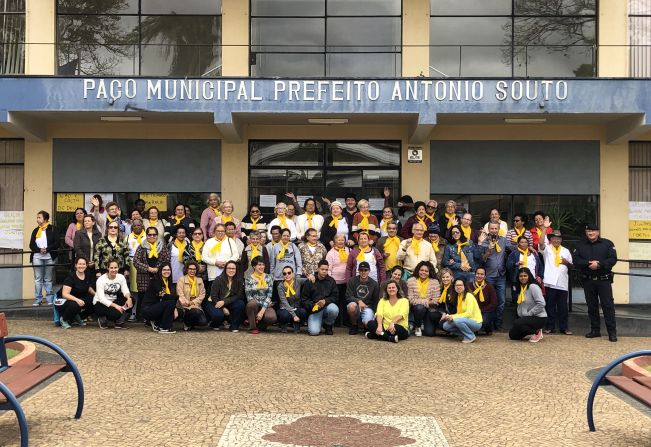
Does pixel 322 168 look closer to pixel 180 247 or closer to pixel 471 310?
pixel 180 247

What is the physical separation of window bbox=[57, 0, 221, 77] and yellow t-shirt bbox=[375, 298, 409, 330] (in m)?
7.69

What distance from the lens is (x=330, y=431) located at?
6.25 metres

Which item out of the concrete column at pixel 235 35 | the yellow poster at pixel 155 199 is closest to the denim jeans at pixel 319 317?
the yellow poster at pixel 155 199

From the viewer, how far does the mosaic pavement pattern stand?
5930 mm

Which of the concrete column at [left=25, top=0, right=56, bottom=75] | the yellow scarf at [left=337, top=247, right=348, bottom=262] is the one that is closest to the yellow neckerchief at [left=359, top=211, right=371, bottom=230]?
the yellow scarf at [left=337, top=247, right=348, bottom=262]

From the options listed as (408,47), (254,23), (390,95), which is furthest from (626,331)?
(254,23)

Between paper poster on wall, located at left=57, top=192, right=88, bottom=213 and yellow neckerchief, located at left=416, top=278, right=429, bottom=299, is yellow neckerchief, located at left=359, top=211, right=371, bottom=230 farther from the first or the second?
paper poster on wall, located at left=57, top=192, right=88, bottom=213

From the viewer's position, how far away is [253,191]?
645 inches

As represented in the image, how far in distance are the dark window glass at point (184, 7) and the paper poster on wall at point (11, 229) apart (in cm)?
565

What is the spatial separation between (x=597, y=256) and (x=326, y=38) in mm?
7947

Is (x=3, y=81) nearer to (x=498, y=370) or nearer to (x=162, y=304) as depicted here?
(x=162, y=304)

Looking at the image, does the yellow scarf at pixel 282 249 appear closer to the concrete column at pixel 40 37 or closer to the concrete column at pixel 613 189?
the concrete column at pixel 40 37

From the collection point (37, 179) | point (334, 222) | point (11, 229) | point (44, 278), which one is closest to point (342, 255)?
point (334, 222)

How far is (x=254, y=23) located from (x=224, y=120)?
3.08 meters
